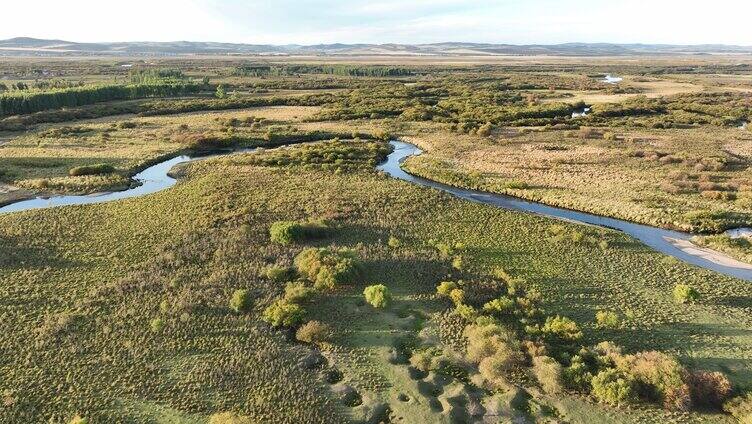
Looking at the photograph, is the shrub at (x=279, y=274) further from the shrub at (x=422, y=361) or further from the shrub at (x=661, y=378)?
the shrub at (x=661, y=378)

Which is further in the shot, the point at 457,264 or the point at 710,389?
the point at 457,264

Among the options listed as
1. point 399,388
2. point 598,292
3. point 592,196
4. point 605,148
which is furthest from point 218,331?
point 605,148

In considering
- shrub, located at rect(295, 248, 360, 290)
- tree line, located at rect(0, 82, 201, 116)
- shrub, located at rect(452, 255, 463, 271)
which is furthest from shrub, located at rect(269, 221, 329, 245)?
tree line, located at rect(0, 82, 201, 116)

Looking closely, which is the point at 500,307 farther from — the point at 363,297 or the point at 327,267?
the point at 327,267

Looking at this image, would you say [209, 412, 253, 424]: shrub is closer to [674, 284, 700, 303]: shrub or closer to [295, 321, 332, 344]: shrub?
[295, 321, 332, 344]: shrub

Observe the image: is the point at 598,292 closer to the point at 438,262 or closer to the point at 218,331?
the point at 438,262

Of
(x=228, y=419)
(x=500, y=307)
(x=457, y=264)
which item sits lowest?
(x=228, y=419)

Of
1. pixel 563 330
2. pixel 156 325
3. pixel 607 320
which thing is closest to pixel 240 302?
pixel 156 325
